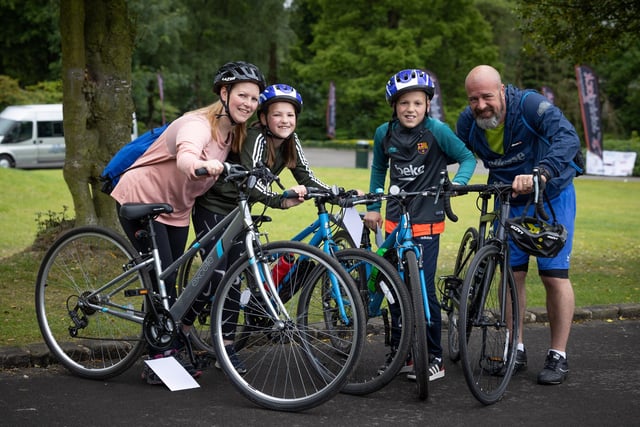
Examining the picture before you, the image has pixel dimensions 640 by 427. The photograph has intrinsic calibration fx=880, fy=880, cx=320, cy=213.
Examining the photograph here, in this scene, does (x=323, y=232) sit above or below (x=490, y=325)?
above

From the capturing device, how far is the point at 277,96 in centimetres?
538

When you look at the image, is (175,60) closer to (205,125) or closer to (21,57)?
(21,57)

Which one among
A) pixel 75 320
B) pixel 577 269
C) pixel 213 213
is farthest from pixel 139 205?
pixel 577 269

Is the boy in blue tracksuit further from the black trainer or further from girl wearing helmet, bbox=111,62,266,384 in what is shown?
girl wearing helmet, bbox=111,62,266,384

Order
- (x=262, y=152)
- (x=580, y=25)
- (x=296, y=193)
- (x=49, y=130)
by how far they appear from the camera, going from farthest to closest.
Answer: (x=49, y=130)
(x=580, y=25)
(x=262, y=152)
(x=296, y=193)

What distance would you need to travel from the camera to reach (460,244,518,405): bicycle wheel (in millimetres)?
4965

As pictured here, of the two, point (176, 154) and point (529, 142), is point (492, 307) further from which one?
point (176, 154)

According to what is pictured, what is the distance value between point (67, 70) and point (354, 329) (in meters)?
5.58

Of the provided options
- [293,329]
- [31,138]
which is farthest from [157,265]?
[31,138]

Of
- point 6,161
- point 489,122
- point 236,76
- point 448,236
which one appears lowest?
point 448,236

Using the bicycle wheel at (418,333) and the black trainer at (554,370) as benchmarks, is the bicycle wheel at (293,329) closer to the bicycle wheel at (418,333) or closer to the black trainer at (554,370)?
the bicycle wheel at (418,333)

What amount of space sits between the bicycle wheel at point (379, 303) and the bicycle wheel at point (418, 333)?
0.06 m

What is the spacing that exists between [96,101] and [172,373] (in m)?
4.78

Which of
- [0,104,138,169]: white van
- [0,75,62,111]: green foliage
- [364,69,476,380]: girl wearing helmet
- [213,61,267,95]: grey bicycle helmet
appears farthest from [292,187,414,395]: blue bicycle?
Result: [0,75,62,111]: green foliage
